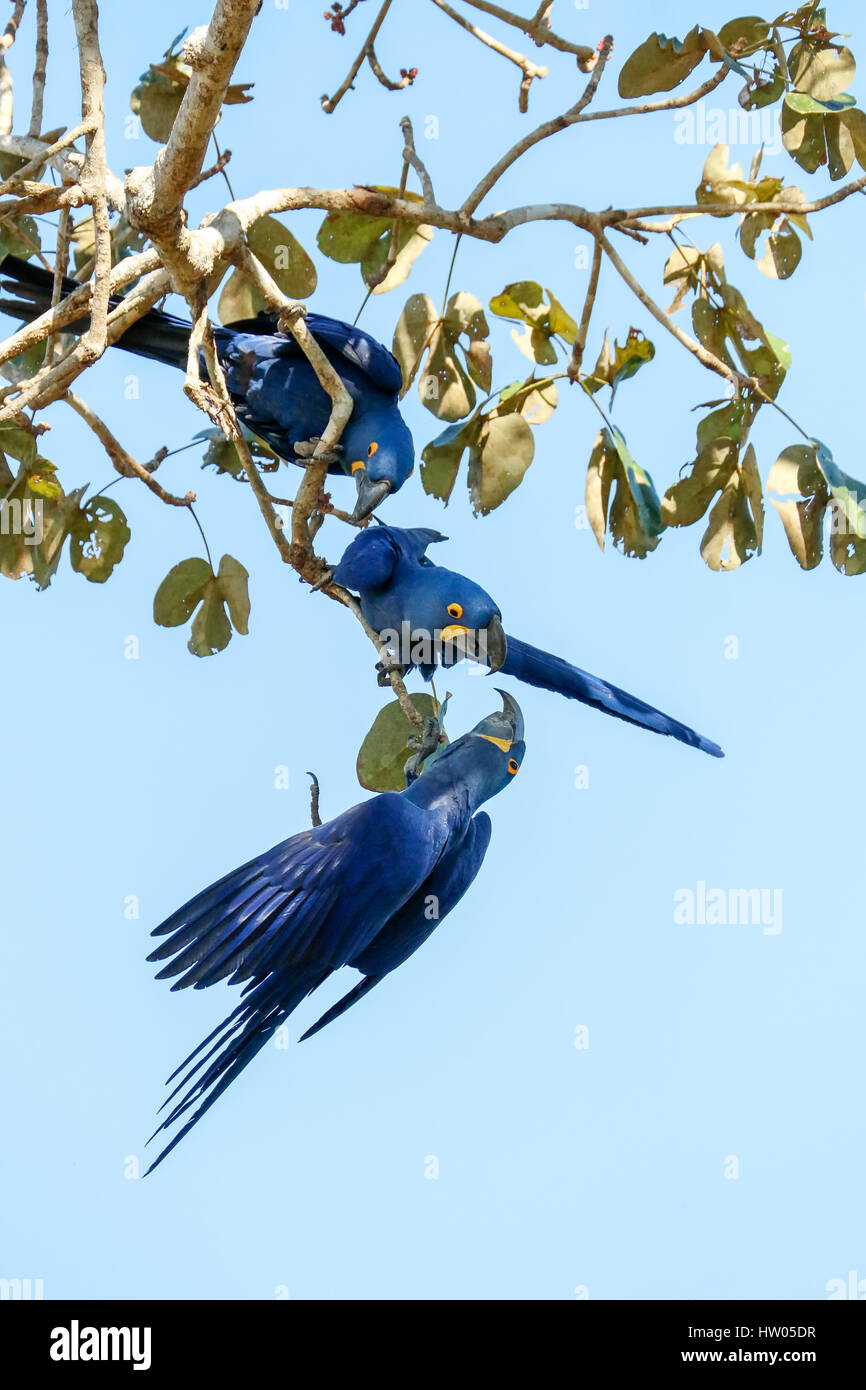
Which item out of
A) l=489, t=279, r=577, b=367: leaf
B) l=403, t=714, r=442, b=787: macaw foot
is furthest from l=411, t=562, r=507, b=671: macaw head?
l=489, t=279, r=577, b=367: leaf

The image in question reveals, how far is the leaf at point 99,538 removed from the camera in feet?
17.5

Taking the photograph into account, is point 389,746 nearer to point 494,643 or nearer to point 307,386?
point 494,643

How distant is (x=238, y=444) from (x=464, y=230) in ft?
4.05

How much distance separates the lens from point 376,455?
194 inches

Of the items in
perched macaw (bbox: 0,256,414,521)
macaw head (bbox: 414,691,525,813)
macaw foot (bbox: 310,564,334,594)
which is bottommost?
macaw head (bbox: 414,691,525,813)

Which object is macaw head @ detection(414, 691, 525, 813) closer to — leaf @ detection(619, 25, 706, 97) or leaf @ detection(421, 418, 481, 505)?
leaf @ detection(421, 418, 481, 505)

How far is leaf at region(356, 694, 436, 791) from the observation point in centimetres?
480

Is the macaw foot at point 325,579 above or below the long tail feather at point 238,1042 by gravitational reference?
above

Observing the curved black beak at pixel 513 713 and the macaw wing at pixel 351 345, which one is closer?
the curved black beak at pixel 513 713

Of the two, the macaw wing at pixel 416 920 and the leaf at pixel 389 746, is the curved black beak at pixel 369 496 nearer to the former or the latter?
the leaf at pixel 389 746

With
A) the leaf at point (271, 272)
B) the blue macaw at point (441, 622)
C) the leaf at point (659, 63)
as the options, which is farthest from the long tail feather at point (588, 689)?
the leaf at point (659, 63)

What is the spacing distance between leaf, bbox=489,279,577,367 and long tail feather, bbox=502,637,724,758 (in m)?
1.05

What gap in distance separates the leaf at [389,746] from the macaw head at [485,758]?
34 centimetres
